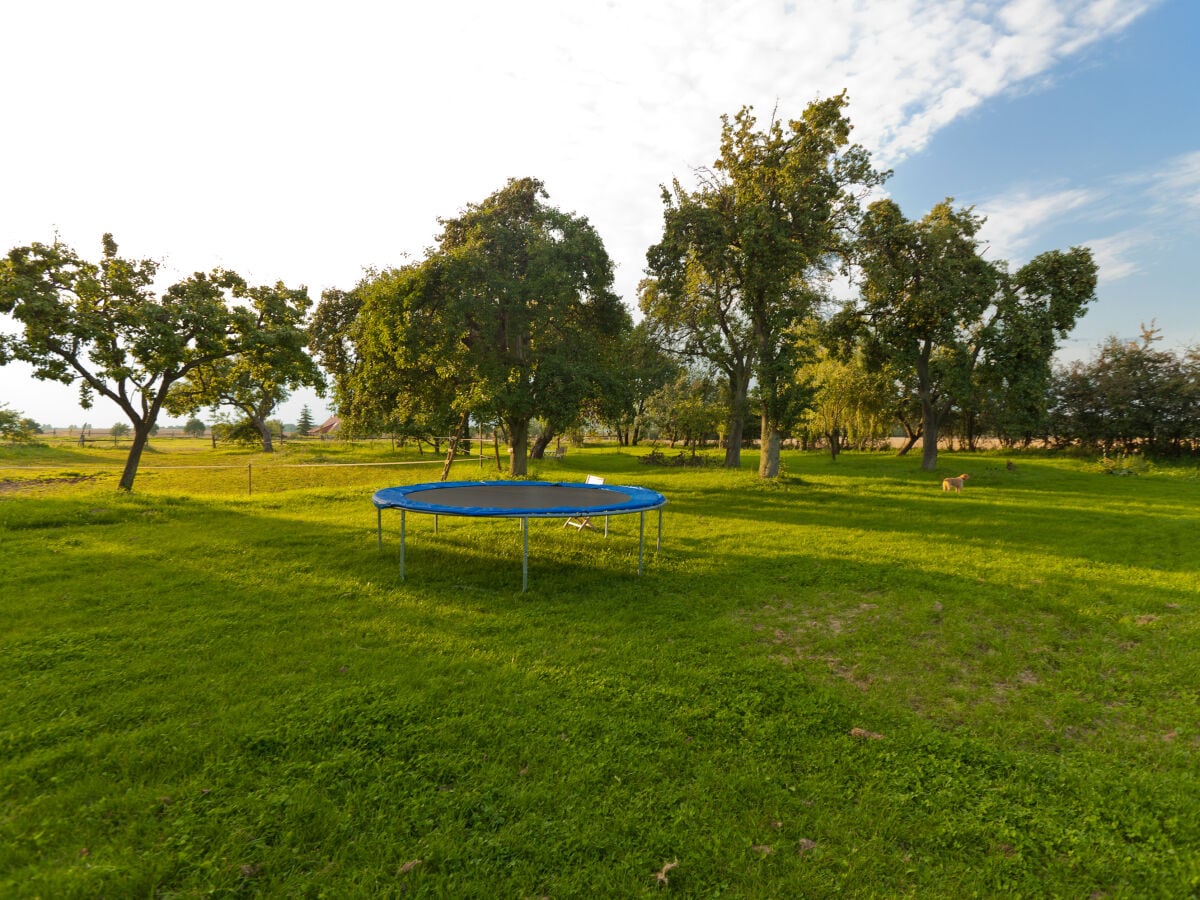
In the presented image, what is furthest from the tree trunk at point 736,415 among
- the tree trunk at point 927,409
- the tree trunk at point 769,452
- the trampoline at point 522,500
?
the trampoline at point 522,500

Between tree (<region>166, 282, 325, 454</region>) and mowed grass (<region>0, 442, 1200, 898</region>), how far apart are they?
27.7 ft

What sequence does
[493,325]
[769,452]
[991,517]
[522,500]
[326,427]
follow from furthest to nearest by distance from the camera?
[326,427] → [769,452] → [493,325] → [991,517] → [522,500]

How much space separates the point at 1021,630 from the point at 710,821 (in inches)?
218

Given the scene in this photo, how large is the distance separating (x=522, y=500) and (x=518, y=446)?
1010 centimetres

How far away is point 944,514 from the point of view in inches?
538

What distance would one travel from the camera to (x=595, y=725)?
4.13m

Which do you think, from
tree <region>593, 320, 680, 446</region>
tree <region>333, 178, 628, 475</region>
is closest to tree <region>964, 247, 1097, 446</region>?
tree <region>593, 320, 680, 446</region>

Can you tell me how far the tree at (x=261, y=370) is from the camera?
52.5 feet

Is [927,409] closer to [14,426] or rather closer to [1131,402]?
[1131,402]

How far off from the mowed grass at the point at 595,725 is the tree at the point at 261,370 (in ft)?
27.7

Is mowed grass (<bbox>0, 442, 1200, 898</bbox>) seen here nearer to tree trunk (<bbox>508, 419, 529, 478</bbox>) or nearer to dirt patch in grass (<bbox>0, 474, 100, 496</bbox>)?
tree trunk (<bbox>508, 419, 529, 478</bbox>)

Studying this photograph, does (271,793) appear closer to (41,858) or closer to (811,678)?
(41,858)

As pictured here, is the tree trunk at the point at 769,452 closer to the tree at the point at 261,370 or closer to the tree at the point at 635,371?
the tree at the point at 635,371

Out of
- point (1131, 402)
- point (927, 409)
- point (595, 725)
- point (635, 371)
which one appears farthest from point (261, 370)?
point (1131, 402)
